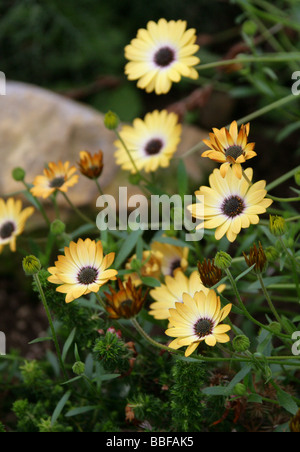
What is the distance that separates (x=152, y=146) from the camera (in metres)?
1.32

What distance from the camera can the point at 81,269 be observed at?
3.09 ft

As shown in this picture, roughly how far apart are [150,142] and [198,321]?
22.2 inches

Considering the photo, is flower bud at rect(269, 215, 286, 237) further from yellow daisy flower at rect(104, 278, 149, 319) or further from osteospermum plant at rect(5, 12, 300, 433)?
yellow daisy flower at rect(104, 278, 149, 319)

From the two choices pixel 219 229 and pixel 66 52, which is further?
pixel 66 52

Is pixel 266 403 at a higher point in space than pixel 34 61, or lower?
lower

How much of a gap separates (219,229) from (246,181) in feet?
0.31

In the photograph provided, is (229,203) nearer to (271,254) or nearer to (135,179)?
(271,254)

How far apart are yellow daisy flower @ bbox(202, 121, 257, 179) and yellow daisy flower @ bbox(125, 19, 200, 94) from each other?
1.07 ft

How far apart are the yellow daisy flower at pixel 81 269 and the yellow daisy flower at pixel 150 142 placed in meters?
0.33

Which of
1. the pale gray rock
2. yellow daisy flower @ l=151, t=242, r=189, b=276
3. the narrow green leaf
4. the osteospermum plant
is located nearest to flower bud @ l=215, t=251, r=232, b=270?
the osteospermum plant

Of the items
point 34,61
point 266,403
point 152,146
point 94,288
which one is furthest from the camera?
point 34,61

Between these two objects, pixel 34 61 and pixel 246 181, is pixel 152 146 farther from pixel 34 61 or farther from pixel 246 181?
pixel 34 61

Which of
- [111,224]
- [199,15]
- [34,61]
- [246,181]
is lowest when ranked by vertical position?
[246,181]
